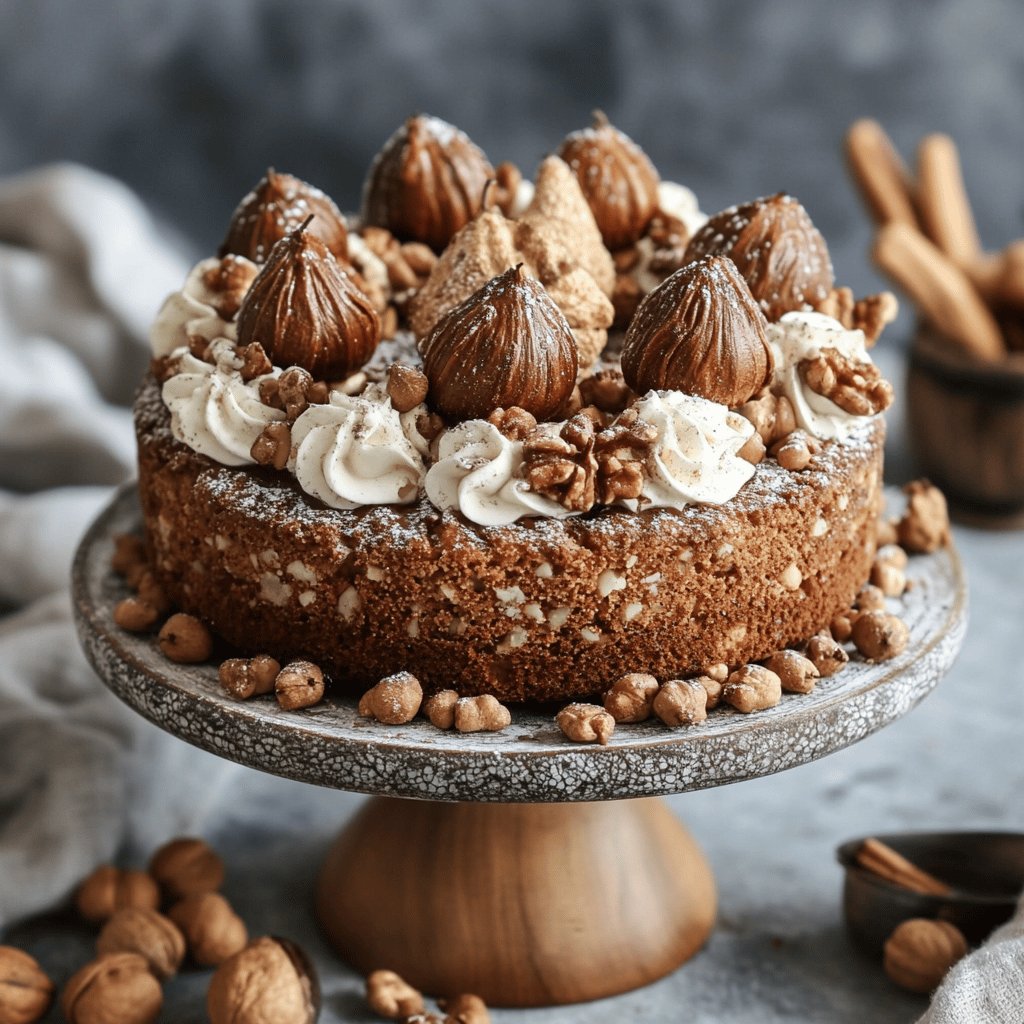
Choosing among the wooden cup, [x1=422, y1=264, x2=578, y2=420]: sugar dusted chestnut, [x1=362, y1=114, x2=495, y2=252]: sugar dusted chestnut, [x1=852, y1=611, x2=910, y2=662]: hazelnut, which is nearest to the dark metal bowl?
[x1=852, y1=611, x2=910, y2=662]: hazelnut

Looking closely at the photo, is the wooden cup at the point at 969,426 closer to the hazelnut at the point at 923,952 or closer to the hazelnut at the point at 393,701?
the hazelnut at the point at 923,952

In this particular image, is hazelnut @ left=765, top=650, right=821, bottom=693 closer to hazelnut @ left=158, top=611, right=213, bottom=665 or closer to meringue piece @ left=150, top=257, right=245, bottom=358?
hazelnut @ left=158, top=611, right=213, bottom=665

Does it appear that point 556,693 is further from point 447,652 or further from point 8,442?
point 8,442

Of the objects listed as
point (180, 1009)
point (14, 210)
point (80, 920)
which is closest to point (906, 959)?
point (180, 1009)

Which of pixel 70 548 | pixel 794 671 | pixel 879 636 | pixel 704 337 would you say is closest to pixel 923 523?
pixel 879 636

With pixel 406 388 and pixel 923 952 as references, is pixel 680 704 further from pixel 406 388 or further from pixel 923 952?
pixel 923 952

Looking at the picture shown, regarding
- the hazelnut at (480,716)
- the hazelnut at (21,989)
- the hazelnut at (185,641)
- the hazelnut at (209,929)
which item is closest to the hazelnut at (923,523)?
the hazelnut at (480,716)
